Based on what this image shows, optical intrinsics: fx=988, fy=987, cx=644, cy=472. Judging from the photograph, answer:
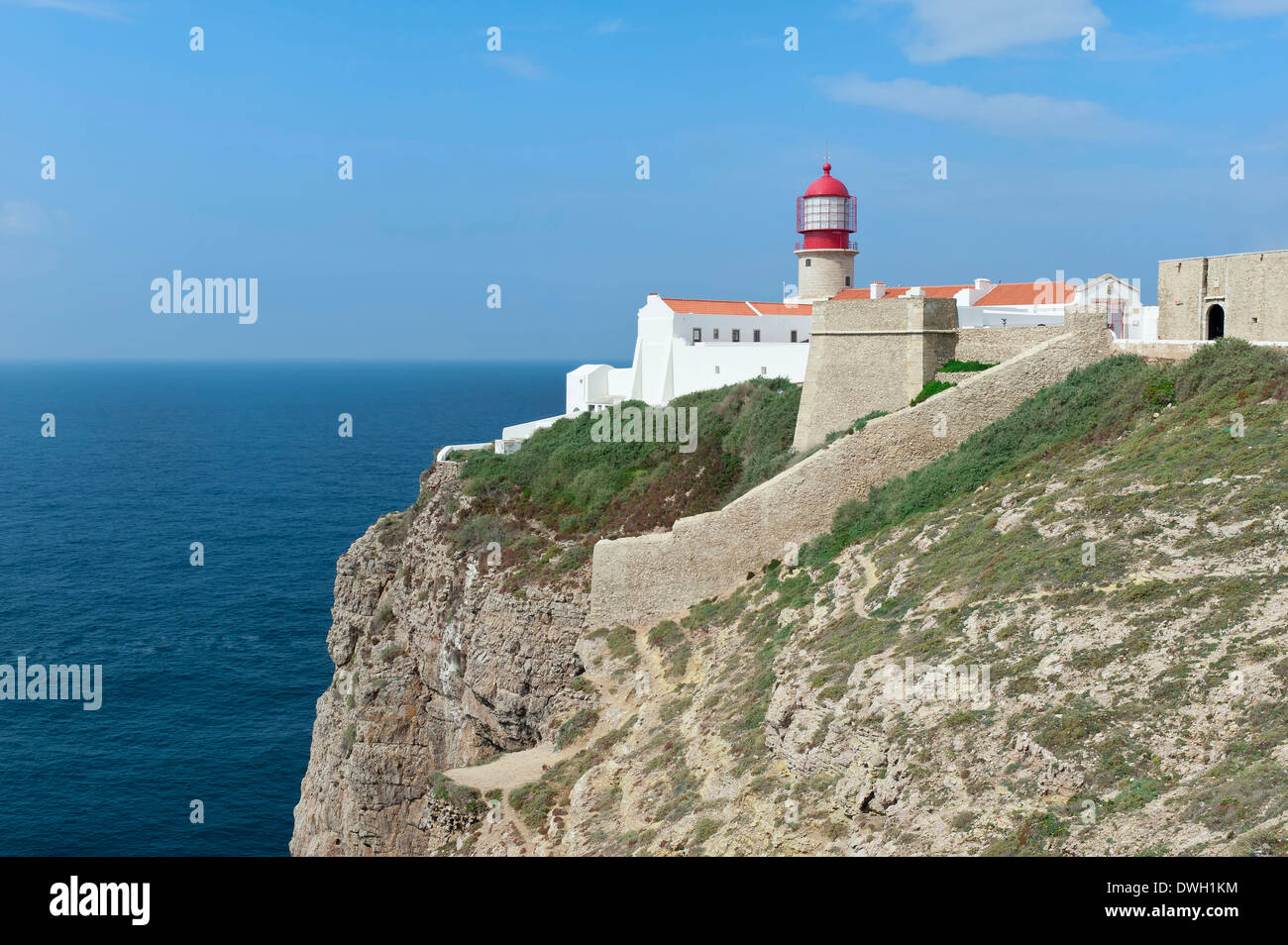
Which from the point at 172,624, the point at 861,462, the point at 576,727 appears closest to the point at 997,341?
the point at 861,462

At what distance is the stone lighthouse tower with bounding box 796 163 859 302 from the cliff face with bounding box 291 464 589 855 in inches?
697

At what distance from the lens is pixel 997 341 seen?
82.1 ft

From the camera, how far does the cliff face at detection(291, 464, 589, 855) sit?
2605 cm

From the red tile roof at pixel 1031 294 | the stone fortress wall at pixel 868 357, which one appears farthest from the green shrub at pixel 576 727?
the red tile roof at pixel 1031 294

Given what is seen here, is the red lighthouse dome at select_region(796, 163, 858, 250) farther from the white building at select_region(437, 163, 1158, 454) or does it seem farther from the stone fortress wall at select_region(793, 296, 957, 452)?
the stone fortress wall at select_region(793, 296, 957, 452)

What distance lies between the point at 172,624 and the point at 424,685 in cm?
2385

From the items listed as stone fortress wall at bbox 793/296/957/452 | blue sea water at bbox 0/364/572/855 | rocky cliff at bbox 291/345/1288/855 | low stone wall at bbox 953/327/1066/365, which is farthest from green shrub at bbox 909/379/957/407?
blue sea water at bbox 0/364/572/855

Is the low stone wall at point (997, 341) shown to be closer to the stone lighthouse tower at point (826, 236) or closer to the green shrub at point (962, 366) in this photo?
the green shrub at point (962, 366)

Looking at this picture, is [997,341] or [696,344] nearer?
[997,341]

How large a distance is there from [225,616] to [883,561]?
40.0m

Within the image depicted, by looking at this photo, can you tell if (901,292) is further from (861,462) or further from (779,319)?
(861,462)

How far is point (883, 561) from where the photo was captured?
62.6ft

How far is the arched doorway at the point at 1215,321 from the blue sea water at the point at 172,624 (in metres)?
31.7
